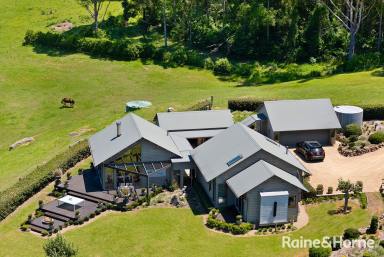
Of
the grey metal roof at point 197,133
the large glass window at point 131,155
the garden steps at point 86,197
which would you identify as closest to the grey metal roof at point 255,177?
the large glass window at point 131,155

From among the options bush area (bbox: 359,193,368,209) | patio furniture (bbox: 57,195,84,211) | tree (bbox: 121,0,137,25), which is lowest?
patio furniture (bbox: 57,195,84,211)

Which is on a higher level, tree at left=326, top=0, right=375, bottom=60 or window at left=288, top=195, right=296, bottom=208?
tree at left=326, top=0, right=375, bottom=60

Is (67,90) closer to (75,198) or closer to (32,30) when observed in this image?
(32,30)

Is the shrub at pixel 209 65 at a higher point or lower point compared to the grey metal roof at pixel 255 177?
lower

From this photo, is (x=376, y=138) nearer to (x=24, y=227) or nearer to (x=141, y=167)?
(x=141, y=167)

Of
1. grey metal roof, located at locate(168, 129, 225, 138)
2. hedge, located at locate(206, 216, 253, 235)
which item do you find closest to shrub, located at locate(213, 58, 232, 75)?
grey metal roof, located at locate(168, 129, 225, 138)

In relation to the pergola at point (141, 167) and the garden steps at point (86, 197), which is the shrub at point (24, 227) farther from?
the pergola at point (141, 167)

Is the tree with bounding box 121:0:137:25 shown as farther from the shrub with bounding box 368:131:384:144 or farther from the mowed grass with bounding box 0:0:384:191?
the shrub with bounding box 368:131:384:144
